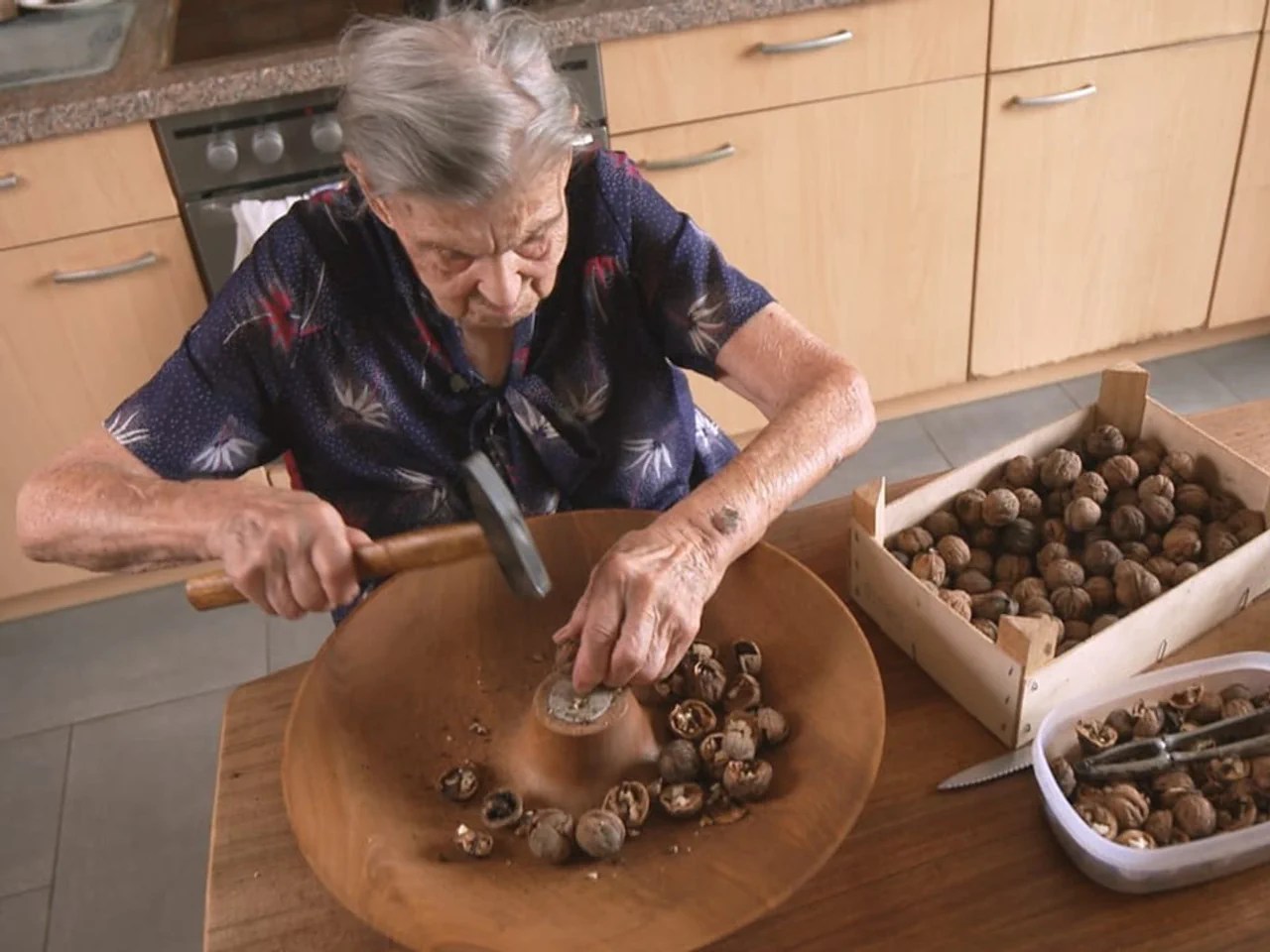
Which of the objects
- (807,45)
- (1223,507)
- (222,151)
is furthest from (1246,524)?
(222,151)

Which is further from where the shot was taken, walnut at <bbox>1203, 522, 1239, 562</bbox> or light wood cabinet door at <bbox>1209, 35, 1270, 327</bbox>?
light wood cabinet door at <bbox>1209, 35, 1270, 327</bbox>

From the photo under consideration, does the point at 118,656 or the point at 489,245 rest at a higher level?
the point at 489,245

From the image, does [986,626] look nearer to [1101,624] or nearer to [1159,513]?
[1101,624]

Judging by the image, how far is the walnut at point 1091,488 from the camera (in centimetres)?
102

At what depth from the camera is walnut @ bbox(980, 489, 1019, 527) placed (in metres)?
1.01

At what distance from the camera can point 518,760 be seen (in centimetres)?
91


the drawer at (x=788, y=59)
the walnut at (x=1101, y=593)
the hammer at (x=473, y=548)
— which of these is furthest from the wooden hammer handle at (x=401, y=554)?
the drawer at (x=788, y=59)

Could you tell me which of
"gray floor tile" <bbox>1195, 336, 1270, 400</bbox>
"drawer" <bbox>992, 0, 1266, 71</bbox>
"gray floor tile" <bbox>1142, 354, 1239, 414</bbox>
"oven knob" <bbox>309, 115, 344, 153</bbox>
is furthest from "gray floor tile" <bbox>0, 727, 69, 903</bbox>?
"gray floor tile" <bbox>1195, 336, 1270, 400</bbox>

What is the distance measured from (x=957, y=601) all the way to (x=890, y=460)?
1.56m

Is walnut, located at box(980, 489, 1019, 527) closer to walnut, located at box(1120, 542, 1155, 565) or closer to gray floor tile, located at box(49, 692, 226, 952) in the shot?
walnut, located at box(1120, 542, 1155, 565)

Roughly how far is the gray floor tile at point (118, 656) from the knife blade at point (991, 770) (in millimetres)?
1527

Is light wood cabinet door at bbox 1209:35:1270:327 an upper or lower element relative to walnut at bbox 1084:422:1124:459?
lower

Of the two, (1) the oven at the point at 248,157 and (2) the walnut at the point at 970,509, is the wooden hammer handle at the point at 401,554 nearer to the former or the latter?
(2) the walnut at the point at 970,509

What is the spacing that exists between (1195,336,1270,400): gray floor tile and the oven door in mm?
1928
